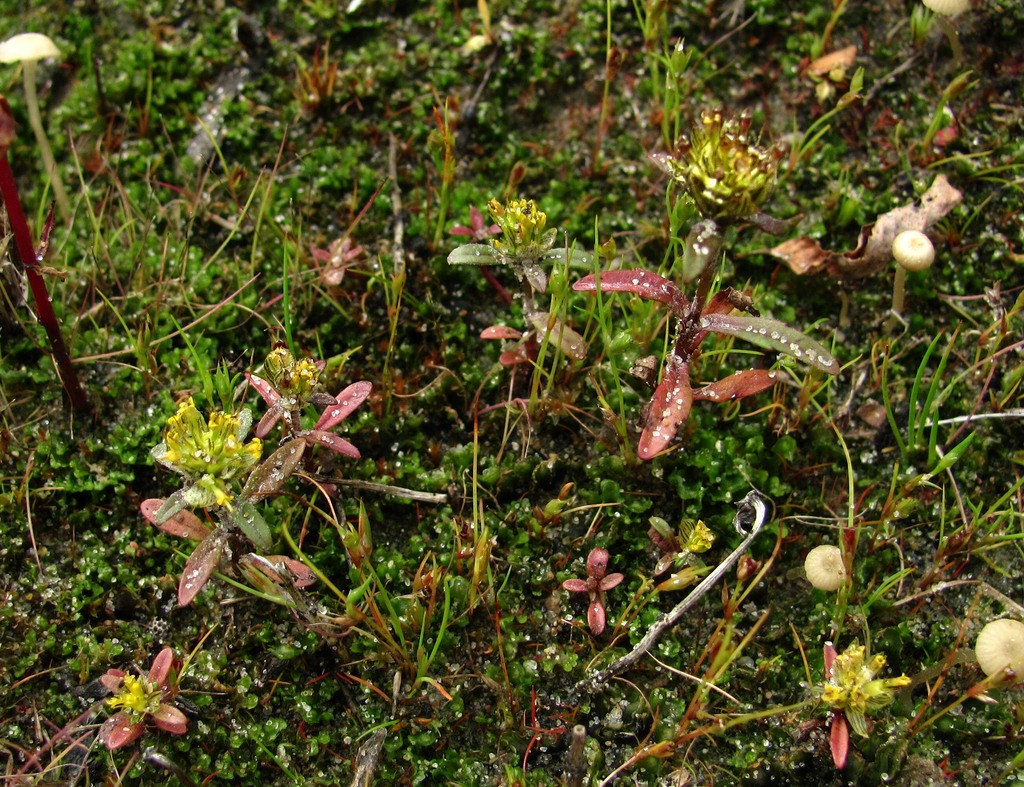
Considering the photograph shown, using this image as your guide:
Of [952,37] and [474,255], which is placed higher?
[952,37]

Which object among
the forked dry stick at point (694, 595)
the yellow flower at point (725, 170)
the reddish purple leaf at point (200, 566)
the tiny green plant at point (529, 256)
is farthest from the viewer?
the tiny green plant at point (529, 256)

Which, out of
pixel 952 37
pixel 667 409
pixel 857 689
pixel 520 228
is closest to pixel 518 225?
pixel 520 228

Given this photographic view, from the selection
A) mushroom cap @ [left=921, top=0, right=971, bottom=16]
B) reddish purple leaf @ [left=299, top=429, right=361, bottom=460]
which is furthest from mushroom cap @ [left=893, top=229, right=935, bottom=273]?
reddish purple leaf @ [left=299, top=429, right=361, bottom=460]

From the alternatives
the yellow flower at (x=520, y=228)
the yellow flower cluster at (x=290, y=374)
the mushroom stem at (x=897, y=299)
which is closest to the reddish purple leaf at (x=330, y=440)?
the yellow flower cluster at (x=290, y=374)

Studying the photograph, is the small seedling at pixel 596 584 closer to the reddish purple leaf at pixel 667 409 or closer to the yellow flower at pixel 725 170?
the reddish purple leaf at pixel 667 409

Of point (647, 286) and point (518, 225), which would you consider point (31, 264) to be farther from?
point (647, 286)

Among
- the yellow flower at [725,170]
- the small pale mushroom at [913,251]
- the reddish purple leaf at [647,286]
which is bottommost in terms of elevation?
→ the small pale mushroom at [913,251]

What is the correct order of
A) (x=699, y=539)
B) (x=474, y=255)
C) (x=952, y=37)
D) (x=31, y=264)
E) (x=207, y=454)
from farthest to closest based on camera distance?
(x=952, y=37), (x=474, y=255), (x=699, y=539), (x=31, y=264), (x=207, y=454)

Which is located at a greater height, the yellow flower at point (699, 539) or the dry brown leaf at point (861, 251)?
the dry brown leaf at point (861, 251)
